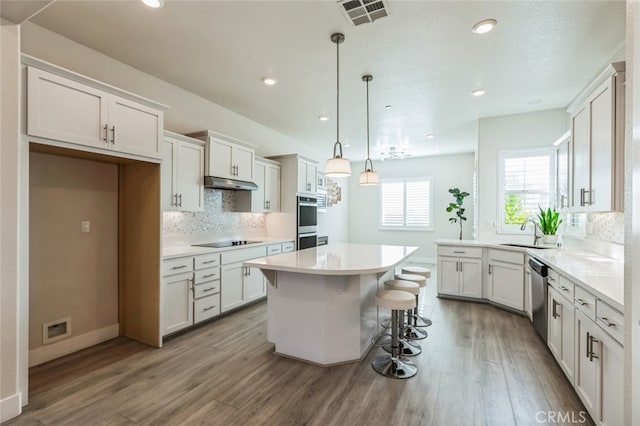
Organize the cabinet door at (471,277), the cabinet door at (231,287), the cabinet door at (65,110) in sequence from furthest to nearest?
the cabinet door at (471,277)
the cabinet door at (231,287)
the cabinet door at (65,110)

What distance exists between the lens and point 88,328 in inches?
117

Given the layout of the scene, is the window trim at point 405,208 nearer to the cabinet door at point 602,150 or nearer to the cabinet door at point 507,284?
the cabinet door at point 507,284

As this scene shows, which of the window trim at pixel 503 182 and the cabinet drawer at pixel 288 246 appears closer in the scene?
the window trim at pixel 503 182

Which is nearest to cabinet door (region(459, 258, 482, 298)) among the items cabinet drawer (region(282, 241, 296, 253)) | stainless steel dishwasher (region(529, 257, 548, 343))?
stainless steel dishwasher (region(529, 257, 548, 343))

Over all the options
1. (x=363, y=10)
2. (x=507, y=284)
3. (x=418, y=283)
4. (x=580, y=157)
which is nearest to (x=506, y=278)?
(x=507, y=284)

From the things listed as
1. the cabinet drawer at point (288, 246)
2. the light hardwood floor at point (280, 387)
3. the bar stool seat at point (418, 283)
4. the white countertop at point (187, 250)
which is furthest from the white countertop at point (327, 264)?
the cabinet drawer at point (288, 246)

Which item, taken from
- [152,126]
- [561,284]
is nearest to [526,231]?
[561,284]

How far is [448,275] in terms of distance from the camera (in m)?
4.68

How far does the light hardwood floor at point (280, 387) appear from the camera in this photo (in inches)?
77.3

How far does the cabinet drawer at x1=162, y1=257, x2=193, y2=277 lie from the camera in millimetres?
3086

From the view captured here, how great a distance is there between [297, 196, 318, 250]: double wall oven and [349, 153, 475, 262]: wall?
12.0 feet

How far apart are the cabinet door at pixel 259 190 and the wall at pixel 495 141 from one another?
144 inches

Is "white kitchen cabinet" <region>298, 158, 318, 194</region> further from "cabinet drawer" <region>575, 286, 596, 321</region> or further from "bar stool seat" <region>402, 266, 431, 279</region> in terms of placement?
"cabinet drawer" <region>575, 286, 596, 321</region>

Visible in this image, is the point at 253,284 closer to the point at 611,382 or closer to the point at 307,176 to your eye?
the point at 307,176
